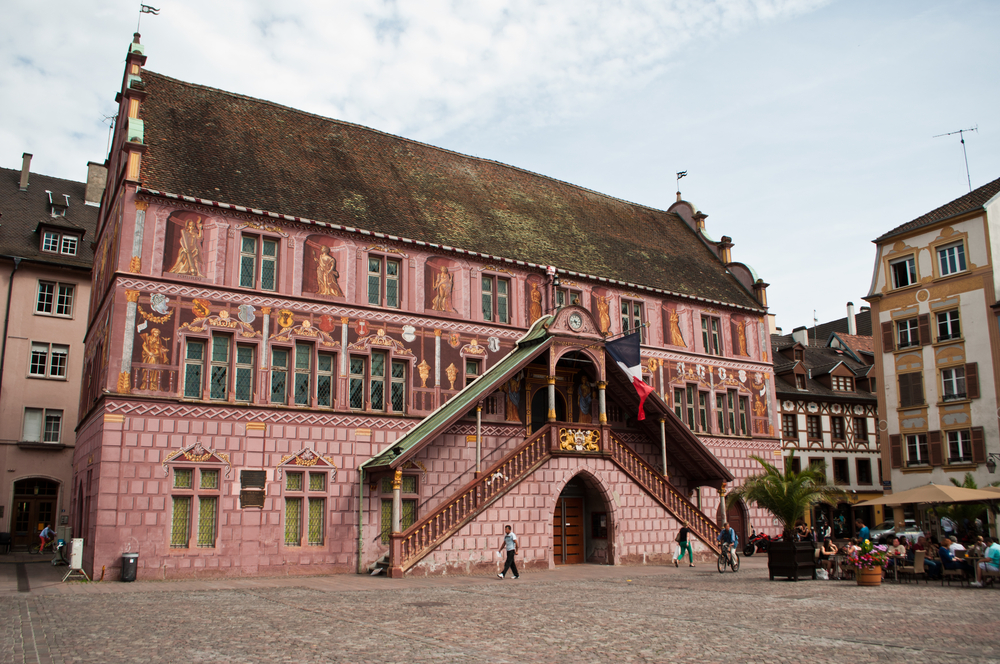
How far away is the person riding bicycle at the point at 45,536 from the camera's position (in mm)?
35934

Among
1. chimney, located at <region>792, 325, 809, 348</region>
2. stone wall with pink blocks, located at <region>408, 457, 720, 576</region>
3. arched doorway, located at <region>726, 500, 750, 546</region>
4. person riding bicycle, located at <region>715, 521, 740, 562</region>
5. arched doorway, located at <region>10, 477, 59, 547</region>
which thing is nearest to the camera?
stone wall with pink blocks, located at <region>408, 457, 720, 576</region>

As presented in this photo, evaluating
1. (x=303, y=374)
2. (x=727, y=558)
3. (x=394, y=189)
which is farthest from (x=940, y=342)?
(x=303, y=374)

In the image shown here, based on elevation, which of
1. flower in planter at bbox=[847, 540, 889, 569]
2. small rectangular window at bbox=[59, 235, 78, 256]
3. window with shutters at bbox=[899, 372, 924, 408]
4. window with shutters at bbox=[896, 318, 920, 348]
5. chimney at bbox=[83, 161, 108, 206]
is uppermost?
chimney at bbox=[83, 161, 108, 206]

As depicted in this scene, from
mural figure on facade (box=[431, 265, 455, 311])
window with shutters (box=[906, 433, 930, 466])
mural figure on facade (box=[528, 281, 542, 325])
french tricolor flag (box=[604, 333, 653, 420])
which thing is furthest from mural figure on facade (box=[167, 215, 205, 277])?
window with shutters (box=[906, 433, 930, 466])

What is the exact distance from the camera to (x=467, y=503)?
24172 mm

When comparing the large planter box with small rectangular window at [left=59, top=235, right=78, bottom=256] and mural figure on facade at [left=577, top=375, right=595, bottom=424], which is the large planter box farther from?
small rectangular window at [left=59, top=235, right=78, bottom=256]

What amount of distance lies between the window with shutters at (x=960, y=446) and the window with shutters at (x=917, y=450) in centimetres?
117

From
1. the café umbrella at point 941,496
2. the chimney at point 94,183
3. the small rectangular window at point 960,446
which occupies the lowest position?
the café umbrella at point 941,496

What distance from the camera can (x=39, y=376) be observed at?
3941 centimetres

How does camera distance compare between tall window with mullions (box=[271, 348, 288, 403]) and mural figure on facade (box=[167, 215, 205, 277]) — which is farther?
tall window with mullions (box=[271, 348, 288, 403])

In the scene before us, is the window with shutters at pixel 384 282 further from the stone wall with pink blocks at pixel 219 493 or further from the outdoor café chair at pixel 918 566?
the outdoor café chair at pixel 918 566

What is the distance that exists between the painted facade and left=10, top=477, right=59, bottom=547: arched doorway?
1349cm

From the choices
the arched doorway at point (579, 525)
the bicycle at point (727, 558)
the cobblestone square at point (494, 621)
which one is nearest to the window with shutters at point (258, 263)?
the cobblestone square at point (494, 621)

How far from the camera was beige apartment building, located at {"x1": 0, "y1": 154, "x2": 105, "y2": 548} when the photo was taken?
38188 mm
